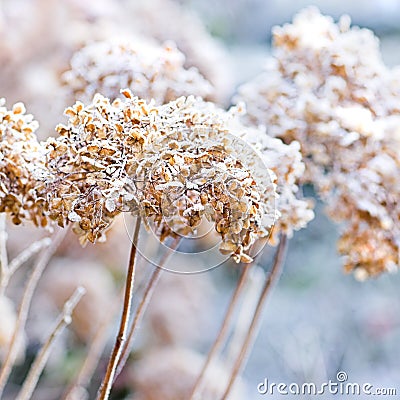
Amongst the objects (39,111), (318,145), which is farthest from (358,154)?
(39,111)

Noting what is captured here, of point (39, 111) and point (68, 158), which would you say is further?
point (39, 111)

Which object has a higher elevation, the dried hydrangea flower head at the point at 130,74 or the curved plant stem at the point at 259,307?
the dried hydrangea flower head at the point at 130,74

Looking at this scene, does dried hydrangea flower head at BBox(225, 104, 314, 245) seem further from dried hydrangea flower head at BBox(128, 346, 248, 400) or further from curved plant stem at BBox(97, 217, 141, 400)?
dried hydrangea flower head at BBox(128, 346, 248, 400)

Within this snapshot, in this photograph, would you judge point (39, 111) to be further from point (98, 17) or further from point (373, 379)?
point (373, 379)

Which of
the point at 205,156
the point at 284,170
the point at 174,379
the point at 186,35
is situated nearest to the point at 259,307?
the point at 284,170

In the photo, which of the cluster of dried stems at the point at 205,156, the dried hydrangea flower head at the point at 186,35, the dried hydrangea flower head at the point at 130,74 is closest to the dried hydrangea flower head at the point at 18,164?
the cluster of dried stems at the point at 205,156

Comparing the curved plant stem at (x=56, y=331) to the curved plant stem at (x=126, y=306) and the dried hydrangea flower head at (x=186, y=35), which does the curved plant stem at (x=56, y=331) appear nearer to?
the curved plant stem at (x=126, y=306)
